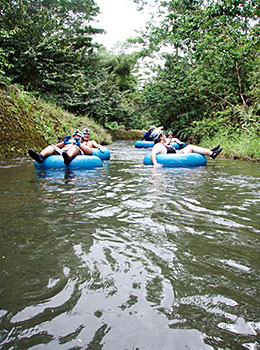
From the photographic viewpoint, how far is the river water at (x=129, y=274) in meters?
1.15

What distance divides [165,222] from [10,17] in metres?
12.6

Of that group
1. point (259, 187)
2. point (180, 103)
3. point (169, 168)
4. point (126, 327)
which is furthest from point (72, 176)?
point (180, 103)

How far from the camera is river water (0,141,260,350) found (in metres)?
1.15

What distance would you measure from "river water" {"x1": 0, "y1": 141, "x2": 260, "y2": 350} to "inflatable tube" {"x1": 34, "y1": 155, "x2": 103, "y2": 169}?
104 inches

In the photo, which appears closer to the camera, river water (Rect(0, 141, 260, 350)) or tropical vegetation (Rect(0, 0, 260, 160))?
river water (Rect(0, 141, 260, 350))

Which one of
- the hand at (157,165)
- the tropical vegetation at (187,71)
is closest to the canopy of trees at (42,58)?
the tropical vegetation at (187,71)

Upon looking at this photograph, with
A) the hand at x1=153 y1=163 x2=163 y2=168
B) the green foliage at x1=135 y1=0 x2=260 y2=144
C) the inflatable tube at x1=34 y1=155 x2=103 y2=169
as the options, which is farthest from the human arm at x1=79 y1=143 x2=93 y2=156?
the green foliage at x1=135 y1=0 x2=260 y2=144

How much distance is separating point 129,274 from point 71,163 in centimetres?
459

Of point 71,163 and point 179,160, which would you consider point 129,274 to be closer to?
point 71,163

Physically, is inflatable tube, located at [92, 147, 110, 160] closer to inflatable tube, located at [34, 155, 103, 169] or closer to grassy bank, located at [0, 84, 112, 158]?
inflatable tube, located at [34, 155, 103, 169]

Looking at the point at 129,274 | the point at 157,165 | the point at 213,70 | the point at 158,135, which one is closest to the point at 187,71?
the point at 213,70

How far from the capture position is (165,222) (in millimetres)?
2492

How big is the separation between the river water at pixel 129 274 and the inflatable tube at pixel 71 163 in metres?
2.65

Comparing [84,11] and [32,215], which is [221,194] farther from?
[84,11]
